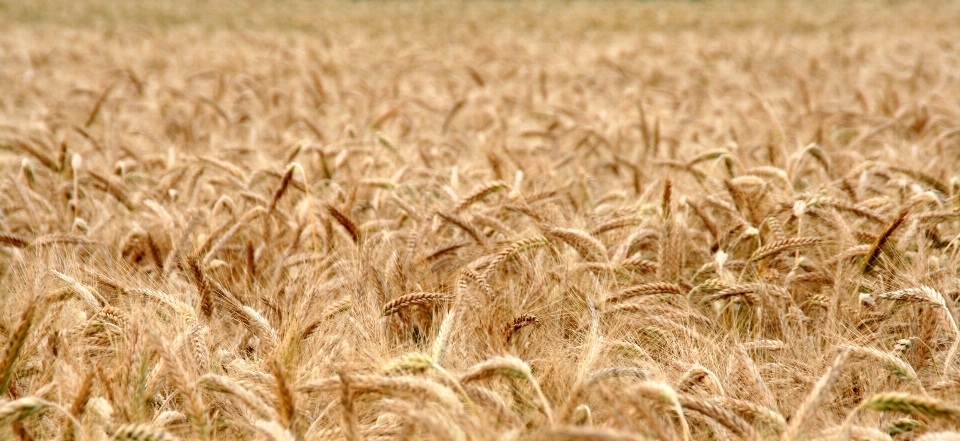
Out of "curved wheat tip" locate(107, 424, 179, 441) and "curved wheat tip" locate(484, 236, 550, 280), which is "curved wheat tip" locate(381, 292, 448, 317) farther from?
"curved wheat tip" locate(107, 424, 179, 441)

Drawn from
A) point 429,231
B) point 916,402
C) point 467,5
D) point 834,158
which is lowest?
point 467,5

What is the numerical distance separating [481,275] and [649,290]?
430 millimetres

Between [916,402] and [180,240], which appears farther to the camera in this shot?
[180,240]

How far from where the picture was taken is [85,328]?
1791mm

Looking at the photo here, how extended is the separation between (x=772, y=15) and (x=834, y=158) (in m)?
12.2

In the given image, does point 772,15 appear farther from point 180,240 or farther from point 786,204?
point 180,240

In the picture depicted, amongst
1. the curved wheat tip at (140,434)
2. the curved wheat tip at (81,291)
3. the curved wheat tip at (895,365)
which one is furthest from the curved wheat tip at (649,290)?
the curved wheat tip at (81,291)

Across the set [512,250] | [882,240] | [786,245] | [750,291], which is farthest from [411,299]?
[882,240]

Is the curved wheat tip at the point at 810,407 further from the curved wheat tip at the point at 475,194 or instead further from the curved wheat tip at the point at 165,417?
the curved wheat tip at the point at 475,194

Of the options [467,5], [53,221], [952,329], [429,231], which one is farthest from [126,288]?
[467,5]

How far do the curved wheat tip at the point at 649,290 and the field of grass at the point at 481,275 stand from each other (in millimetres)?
14

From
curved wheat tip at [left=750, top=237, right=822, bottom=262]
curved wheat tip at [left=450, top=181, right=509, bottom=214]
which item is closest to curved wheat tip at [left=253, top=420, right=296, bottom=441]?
curved wheat tip at [left=450, top=181, right=509, bottom=214]

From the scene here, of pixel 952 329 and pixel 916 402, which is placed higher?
pixel 916 402

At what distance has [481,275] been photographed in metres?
1.99
